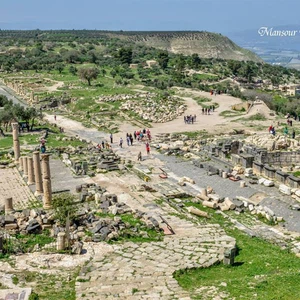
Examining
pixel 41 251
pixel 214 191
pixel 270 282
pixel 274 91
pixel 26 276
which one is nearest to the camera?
pixel 270 282

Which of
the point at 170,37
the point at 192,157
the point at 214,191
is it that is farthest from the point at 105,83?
the point at 170,37

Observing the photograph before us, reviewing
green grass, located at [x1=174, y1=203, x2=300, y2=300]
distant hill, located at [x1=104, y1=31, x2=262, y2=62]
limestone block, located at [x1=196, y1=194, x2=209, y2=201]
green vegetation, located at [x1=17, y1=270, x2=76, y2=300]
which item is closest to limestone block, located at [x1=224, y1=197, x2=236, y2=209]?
limestone block, located at [x1=196, y1=194, x2=209, y2=201]

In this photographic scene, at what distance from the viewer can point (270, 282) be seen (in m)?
14.3

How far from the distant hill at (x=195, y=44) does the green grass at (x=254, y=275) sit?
128947 mm

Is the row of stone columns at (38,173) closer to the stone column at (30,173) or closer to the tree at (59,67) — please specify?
the stone column at (30,173)

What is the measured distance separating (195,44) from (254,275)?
142667 millimetres

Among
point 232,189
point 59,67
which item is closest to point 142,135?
point 232,189

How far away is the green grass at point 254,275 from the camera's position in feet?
45.0

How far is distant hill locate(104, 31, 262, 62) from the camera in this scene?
148375 mm

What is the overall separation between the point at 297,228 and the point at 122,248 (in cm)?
766

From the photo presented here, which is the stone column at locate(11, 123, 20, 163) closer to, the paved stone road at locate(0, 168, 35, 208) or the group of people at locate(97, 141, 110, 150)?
the paved stone road at locate(0, 168, 35, 208)

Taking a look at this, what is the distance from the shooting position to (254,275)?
15.3m

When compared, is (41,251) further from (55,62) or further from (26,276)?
(55,62)

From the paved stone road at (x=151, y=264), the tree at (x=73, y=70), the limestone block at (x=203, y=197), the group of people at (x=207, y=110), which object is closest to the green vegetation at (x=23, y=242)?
the paved stone road at (x=151, y=264)
